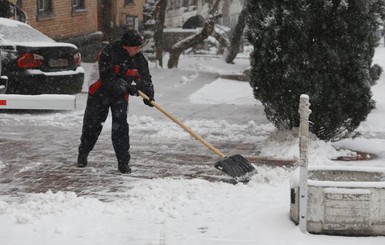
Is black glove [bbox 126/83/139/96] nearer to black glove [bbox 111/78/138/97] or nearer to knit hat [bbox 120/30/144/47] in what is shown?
black glove [bbox 111/78/138/97]

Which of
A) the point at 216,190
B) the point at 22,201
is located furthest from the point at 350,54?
the point at 22,201

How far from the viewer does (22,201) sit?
6.57 metres

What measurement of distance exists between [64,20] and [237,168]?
14.9m

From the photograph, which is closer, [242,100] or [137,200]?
[137,200]

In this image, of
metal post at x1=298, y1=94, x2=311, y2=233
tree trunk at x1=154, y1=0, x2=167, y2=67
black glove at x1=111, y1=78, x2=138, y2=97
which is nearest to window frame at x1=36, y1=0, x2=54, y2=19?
tree trunk at x1=154, y1=0, x2=167, y2=67

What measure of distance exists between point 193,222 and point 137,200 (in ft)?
2.45

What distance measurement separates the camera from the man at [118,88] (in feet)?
24.8

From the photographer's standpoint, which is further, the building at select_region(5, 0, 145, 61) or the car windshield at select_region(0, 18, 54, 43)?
the building at select_region(5, 0, 145, 61)

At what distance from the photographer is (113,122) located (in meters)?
7.74

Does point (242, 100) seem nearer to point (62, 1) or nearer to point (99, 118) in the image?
point (99, 118)

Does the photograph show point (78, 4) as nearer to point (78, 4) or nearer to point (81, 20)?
point (78, 4)

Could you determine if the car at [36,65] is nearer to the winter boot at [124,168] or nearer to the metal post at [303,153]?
the winter boot at [124,168]

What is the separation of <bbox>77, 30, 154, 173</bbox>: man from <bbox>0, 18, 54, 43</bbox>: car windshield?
4732 millimetres

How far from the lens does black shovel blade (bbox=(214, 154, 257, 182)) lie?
7.27 m
